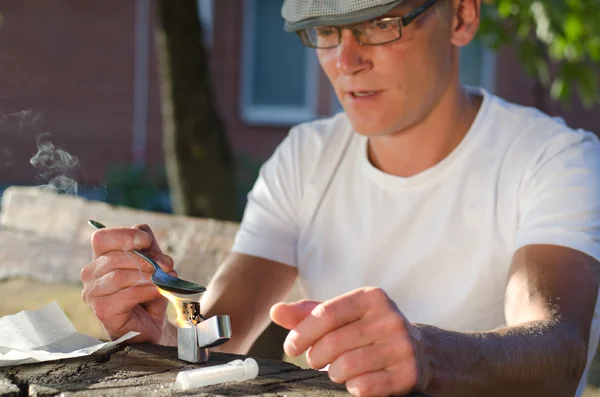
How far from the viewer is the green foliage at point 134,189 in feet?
35.4

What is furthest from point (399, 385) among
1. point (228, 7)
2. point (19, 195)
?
point (228, 7)

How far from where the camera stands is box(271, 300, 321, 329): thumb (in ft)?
4.74

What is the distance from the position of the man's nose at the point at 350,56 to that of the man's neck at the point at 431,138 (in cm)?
27

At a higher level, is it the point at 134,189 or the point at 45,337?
the point at 45,337

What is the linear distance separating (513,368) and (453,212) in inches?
30.2

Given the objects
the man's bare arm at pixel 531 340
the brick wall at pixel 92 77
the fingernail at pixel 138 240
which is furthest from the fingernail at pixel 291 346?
the brick wall at pixel 92 77

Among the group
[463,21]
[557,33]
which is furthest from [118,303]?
[557,33]

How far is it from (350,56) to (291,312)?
3.82ft

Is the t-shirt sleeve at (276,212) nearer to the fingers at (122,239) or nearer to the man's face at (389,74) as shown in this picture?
the man's face at (389,74)

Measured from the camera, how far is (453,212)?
8.23ft

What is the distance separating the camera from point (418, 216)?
2.55 meters

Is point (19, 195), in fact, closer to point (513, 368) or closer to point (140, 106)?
point (513, 368)

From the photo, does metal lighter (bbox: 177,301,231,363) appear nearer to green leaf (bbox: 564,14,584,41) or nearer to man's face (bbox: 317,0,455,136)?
man's face (bbox: 317,0,455,136)

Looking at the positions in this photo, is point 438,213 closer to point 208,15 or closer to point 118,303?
point 118,303
